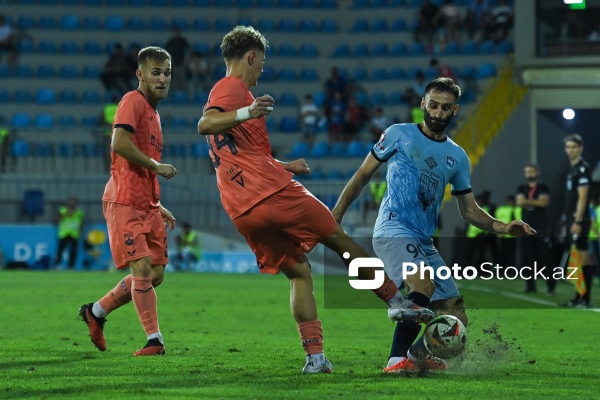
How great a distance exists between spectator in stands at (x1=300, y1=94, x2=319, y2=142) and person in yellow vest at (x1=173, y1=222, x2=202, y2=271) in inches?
195

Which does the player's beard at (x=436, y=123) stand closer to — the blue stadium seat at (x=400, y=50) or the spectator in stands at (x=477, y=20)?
the spectator in stands at (x=477, y=20)

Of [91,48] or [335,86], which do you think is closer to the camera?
[335,86]

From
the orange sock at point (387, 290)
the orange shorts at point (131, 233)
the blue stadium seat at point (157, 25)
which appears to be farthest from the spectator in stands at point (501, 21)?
the orange sock at point (387, 290)

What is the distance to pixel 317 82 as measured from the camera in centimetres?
3078

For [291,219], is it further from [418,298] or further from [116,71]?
[116,71]

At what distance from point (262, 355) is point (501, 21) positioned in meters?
22.3

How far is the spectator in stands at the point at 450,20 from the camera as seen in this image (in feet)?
98.8

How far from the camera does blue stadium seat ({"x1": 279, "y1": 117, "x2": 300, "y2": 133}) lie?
2872 cm

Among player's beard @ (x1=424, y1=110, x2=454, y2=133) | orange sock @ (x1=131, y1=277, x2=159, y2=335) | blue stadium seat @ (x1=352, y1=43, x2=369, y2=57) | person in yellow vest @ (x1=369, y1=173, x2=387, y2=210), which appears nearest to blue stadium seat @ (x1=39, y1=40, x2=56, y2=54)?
blue stadium seat @ (x1=352, y1=43, x2=369, y2=57)

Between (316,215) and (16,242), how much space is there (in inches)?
714

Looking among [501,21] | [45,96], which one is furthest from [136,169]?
[501,21]

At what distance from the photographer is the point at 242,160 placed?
7.14m

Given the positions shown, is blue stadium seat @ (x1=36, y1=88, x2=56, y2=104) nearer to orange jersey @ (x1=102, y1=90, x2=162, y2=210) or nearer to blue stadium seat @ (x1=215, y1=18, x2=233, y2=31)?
blue stadium seat @ (x1=215, y1=18, x2=233, y2=31)

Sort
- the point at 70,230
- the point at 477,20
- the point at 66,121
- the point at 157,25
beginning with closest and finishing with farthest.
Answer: the point at 70,230 → the point at 66,121 → the point at 477,20 → the point at 157,25
